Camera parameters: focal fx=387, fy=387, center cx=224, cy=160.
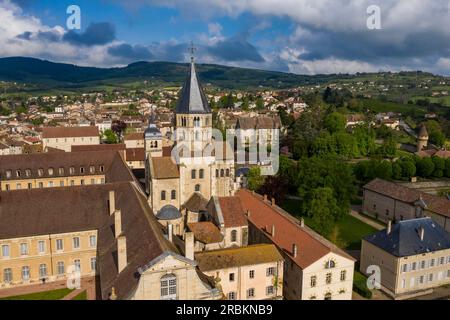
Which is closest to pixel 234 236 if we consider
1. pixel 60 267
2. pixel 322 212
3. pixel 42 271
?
pixel 322 212

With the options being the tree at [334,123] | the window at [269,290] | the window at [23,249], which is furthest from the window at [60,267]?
the tree at [334,123]

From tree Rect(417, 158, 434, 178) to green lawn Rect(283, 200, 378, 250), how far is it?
104 ft

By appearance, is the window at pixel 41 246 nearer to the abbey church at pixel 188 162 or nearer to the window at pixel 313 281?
the abbey church at pixel 188 162

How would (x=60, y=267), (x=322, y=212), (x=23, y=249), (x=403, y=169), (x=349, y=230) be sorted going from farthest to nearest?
(x=403, y=169)
(x=349, y=230)
(x=322, y=212)
(x=60, y=267)
(x=23, y=249)

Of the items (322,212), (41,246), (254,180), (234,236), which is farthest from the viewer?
(254,180)

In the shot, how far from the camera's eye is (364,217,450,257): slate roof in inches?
1694

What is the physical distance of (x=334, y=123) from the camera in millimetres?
134250

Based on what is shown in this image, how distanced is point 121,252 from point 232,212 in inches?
783

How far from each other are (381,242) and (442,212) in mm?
17765

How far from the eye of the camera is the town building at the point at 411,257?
42.6 meters

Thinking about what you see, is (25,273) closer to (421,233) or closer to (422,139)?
(421,233)

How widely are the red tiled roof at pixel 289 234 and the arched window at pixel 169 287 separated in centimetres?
1354

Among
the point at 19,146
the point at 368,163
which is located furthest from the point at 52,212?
the point at 19,146

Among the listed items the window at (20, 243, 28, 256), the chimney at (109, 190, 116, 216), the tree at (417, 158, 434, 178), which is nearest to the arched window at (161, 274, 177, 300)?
the chimney at (109, 190, 116, 216)
